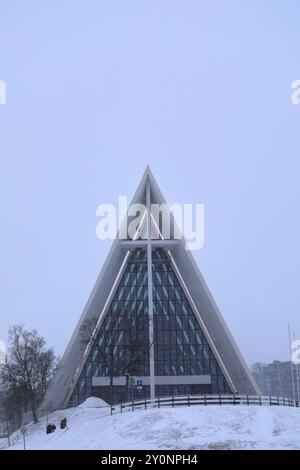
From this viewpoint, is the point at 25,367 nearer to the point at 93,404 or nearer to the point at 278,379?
the point at 93,404

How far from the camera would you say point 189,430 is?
71.5 ft

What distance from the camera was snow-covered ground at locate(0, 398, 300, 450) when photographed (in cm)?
1939

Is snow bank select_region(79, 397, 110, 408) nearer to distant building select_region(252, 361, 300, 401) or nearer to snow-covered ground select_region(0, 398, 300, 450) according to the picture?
snow-covered ground select_region(0, 398, 300, 450)

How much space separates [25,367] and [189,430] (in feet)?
73.1

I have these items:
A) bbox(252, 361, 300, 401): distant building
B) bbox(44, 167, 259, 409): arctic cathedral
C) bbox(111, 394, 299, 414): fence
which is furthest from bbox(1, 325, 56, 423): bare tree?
bbox(252, 361, 300, 401): distant building

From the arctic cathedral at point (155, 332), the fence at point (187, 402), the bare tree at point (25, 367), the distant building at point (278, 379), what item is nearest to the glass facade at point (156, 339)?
the arctic cathedral at point (155, 332)

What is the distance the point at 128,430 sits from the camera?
23.1 meters

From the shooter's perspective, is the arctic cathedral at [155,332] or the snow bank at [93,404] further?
the arctic cathedral at [155,332]

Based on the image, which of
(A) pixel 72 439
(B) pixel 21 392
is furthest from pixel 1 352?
(A) pixel 72 439

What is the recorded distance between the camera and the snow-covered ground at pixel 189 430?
1939cm

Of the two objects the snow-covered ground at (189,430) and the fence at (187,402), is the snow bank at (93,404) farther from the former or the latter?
the snow-covered ground at (189,430)

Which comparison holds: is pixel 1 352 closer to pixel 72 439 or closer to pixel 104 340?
pixel 104 340

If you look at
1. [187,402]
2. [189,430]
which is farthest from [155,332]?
[189,430]

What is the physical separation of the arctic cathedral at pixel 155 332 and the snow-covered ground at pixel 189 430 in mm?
20393
